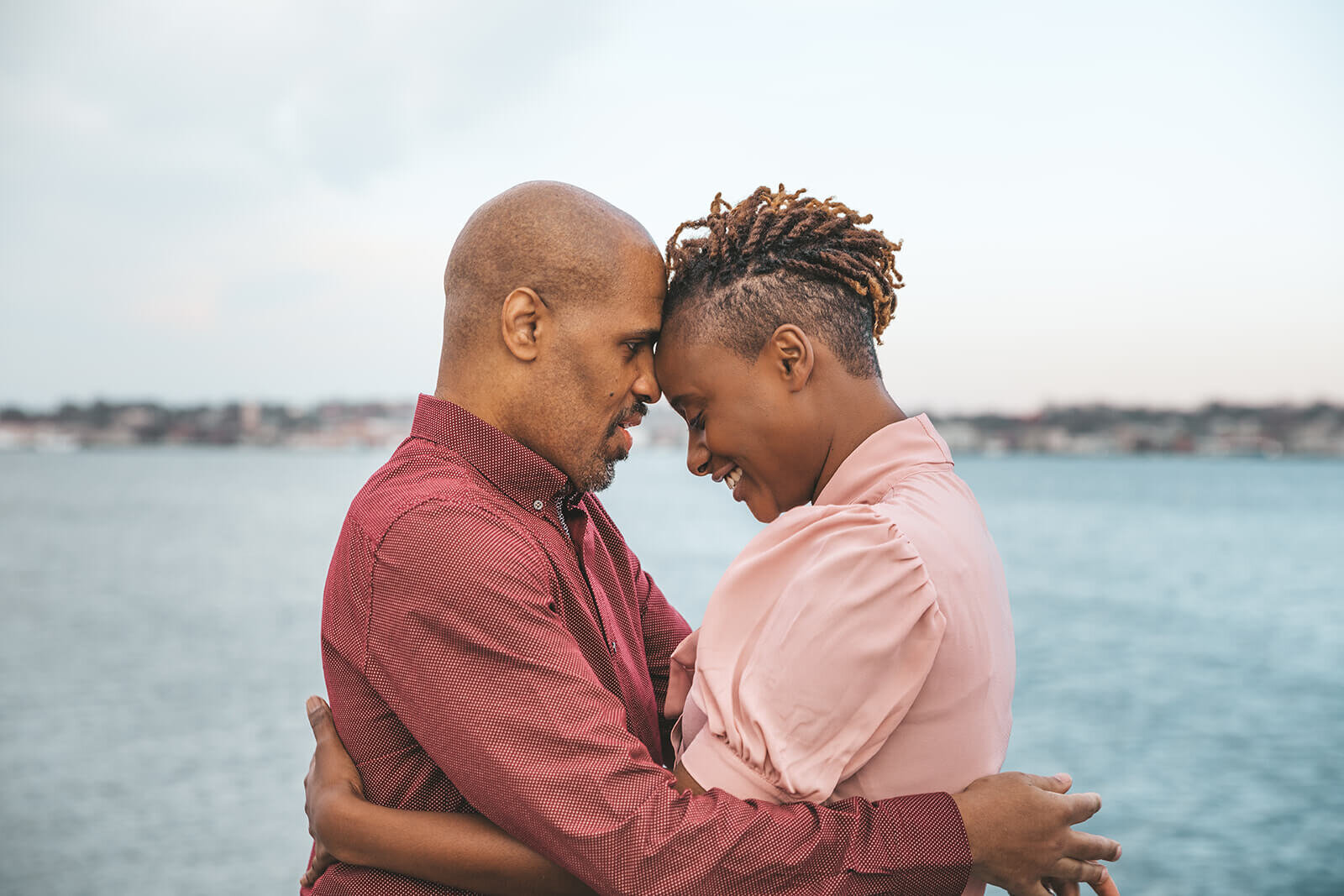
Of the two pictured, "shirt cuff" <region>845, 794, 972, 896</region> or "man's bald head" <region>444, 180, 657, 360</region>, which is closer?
"shirt cuff" <region>845, 794, 972, 896</region>

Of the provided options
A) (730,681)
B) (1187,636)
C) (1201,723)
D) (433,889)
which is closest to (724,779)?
(730,681)

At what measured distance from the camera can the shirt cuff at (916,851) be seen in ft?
6.51

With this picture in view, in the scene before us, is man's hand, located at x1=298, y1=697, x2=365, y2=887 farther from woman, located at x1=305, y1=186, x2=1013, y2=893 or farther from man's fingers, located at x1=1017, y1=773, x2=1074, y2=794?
man's fingers, located at x1=1017, y1=773, x2=1074, y2=794

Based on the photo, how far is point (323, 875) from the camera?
226 centimetres

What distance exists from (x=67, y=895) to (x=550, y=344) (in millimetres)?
11604

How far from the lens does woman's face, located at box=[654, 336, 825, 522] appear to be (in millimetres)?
2377

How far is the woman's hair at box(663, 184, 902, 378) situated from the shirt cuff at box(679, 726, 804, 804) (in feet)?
2.58

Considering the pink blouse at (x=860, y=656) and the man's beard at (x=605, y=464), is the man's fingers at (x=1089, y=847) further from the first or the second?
the man's beard at (x=605, y=464)

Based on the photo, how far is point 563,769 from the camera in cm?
194

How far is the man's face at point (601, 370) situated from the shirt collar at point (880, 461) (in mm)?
482

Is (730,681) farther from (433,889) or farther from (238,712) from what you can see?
(238,712)

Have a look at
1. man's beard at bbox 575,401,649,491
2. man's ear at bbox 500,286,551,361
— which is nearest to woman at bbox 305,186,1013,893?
man's beard at bbox 575,401,649,491

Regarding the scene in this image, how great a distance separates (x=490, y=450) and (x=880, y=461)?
793 millimetres

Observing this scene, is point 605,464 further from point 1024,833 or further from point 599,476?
point 1024,833
